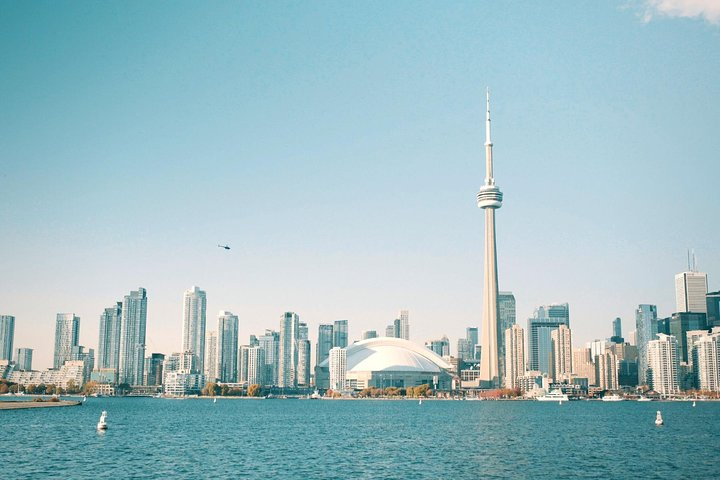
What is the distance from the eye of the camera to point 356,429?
4692 inches

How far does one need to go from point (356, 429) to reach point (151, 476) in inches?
2345

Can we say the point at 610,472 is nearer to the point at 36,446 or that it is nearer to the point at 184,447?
the point at 184,447

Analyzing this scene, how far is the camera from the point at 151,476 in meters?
62.5

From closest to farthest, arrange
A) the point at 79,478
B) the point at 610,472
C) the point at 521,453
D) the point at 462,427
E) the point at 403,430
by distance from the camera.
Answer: the point at 79,478, the point at 610,472, the point at 521,453, the point at 403,430, the point at 462,427

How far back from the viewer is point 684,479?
63406 mm

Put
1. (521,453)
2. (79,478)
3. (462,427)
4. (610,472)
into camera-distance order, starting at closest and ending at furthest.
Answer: (79,478)
(610,472)
(521,453)
(462,427)

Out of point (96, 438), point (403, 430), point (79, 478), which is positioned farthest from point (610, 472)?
point (96, 438)

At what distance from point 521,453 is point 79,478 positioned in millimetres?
42592

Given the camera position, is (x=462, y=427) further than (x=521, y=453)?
Yes

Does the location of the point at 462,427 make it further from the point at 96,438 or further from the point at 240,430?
the point at 96,438

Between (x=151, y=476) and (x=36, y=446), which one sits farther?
(x=36, y=446)

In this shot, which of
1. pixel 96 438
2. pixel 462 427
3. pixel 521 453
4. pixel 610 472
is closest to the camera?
pixel 610 472

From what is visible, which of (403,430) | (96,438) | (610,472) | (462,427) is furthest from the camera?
(462,427)

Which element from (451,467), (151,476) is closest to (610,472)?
(451,467)
